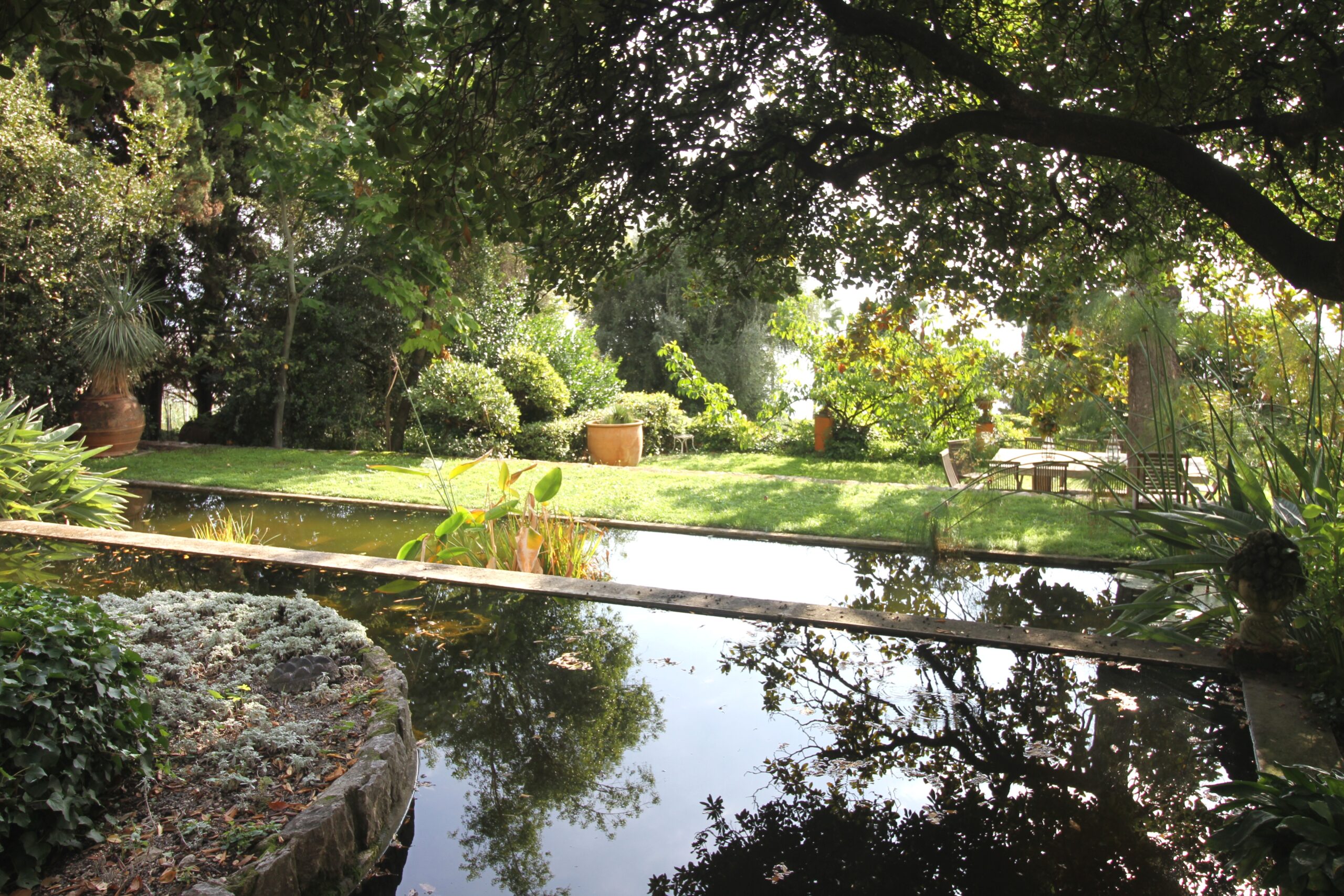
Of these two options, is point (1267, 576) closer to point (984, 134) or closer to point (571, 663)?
point (984, 134)

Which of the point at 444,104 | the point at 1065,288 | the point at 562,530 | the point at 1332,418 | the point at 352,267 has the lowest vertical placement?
the point at 562,530

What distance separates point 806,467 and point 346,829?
968 centimetres

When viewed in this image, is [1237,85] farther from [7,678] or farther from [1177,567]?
[7,678]

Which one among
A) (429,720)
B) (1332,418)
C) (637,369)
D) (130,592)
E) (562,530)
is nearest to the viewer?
(429,720)

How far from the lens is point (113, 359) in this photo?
10.5m

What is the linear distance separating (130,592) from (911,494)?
6629 millimetres

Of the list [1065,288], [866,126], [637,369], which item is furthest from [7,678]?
[637,369]

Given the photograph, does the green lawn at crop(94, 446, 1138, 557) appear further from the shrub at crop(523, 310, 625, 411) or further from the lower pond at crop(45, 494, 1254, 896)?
the shrub at crop(523, 310, 625, 411)

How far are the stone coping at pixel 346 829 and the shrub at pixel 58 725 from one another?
1.49 ft

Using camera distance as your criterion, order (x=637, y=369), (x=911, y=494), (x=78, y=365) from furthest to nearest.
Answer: (x=637, y=369) → (x=78, y=365) → (x=911, y=494)

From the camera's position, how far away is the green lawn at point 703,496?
21.5 feet

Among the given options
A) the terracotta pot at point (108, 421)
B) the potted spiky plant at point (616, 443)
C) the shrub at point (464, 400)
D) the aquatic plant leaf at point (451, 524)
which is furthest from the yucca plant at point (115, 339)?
the aquatic plant leaf at point (451, 524)

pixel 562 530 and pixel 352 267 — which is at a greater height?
pixel 352 267

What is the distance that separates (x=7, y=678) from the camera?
2.07m
